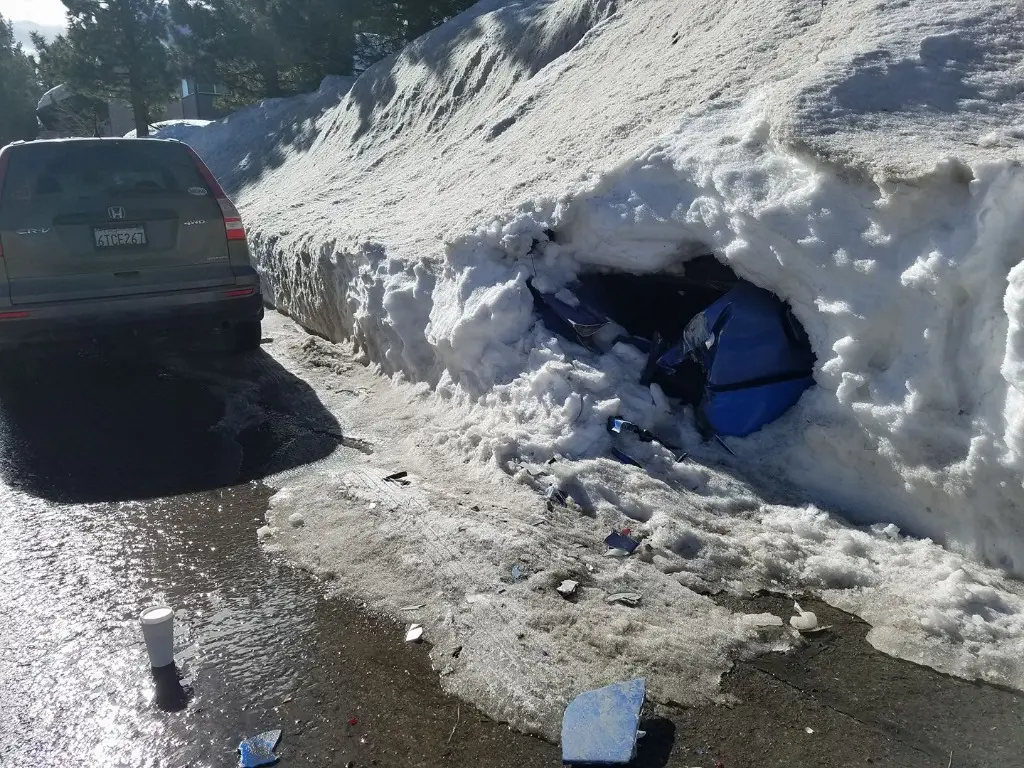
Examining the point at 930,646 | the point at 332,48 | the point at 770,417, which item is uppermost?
the point at 332,48

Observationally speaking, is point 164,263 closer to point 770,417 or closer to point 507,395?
point 507,395

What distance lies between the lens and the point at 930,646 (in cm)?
303

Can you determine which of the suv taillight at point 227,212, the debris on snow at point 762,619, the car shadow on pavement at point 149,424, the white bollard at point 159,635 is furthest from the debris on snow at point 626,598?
the suv taillight at point 227,212

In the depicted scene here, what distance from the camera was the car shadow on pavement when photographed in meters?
4.88

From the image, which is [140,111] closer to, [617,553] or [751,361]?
[751,361]

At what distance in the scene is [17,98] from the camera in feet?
136

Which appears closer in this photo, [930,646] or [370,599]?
[930,646]

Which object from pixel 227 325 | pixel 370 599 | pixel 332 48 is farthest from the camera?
pixel 332 48

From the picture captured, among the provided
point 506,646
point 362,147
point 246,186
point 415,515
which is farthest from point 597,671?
point 246,186

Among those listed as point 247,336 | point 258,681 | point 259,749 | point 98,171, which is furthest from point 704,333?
point 98,171

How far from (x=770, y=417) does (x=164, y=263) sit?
4439mm

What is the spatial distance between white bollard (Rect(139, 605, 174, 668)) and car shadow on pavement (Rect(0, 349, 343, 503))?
1767 mm

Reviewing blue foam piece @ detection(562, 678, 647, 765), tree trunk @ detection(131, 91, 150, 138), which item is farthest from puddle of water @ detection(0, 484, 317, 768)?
tree trunk @ detection(131, 91, 150, 138)

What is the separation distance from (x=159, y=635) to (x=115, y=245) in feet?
12.9
